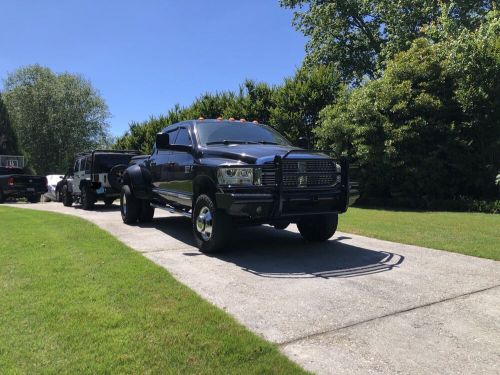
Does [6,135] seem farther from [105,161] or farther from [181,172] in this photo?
[181,172]

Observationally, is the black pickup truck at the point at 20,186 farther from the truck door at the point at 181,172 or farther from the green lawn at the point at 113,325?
the green lawn at the point at 113,325

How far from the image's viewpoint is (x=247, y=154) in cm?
674

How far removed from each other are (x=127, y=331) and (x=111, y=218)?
28.5 ft

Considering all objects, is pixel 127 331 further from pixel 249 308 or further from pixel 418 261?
pixel 418 261

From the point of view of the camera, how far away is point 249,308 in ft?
15.1

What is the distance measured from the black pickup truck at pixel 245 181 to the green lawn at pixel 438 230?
63.8 inches

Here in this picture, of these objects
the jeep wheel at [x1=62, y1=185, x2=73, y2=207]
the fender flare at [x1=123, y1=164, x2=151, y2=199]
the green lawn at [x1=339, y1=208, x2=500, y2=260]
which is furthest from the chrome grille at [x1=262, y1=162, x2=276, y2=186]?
the jeep wheel at [x1=62, y1=185, x2=73, y2=207]

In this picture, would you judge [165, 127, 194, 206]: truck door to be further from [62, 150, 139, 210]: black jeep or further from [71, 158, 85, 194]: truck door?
[71, 158, 85, 194]: truck door

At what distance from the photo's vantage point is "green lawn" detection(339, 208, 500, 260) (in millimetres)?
7512

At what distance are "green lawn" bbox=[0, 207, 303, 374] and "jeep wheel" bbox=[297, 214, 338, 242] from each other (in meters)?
2.89

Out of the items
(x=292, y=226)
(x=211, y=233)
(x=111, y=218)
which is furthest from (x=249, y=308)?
(x=111, y=218)

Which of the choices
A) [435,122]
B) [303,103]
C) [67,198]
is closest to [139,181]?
[67,198]

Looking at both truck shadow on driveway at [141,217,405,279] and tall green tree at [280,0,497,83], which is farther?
tall green tree at [280,0,497,83]

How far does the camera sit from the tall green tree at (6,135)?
46906mm
